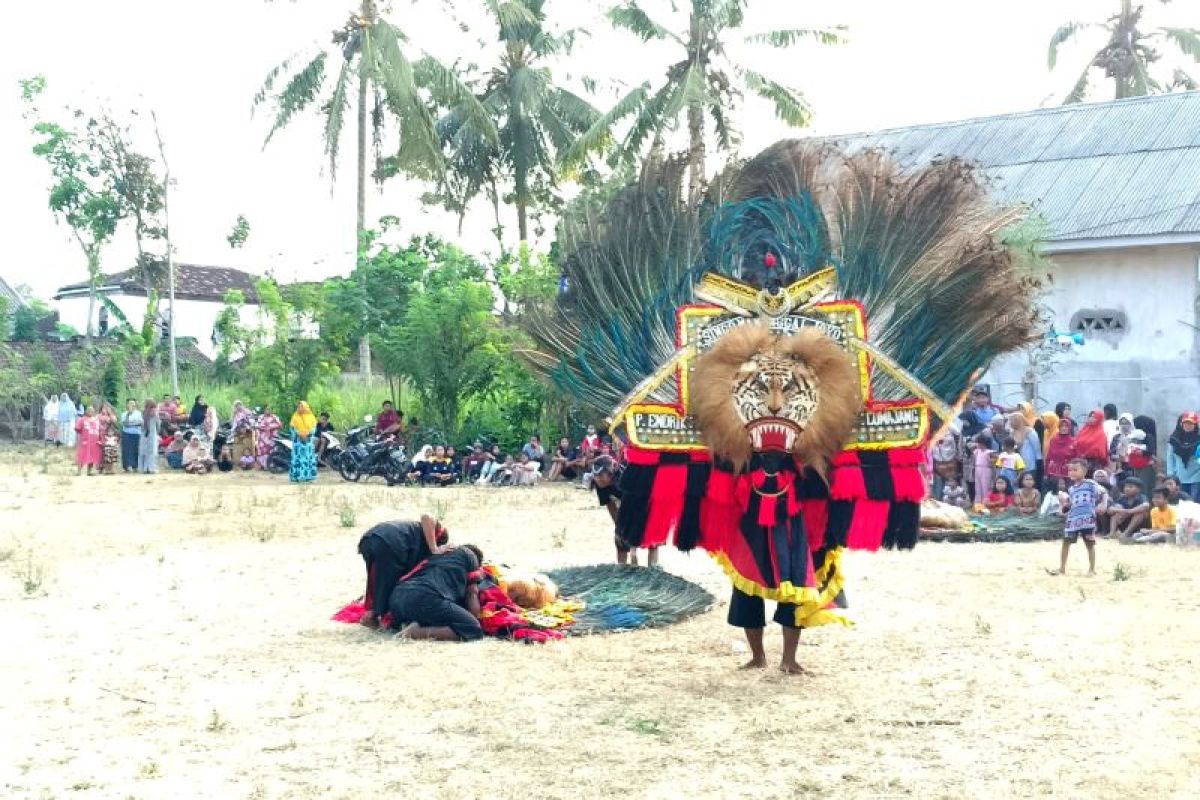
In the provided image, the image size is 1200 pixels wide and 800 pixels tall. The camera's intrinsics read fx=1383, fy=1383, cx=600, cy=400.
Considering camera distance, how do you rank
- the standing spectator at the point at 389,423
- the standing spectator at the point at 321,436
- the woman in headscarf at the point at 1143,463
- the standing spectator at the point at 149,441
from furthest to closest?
the standing spectator at the point at 149,441, the standing spectator at the point at 321,436, the standing spectator at the point at 389,423, the woman in headscarf at the point at 1143,463

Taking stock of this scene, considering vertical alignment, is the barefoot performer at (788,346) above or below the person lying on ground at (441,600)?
above

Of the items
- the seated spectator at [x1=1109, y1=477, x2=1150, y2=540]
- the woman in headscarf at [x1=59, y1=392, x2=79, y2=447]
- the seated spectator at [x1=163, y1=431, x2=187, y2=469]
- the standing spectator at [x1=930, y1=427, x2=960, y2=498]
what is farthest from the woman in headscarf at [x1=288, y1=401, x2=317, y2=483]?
the woman in headscarf at [x1=59, y1=392, x2=79, y2=447]

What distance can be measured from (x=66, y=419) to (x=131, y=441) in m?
8.86

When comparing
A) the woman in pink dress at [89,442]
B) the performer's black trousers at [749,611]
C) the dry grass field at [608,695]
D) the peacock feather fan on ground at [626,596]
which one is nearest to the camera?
the dry grass field at [608,695]

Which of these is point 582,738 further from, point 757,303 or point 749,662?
point 757,303

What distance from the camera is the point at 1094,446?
45.7 feet

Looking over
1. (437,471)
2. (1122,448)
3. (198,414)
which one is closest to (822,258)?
(1122,448)

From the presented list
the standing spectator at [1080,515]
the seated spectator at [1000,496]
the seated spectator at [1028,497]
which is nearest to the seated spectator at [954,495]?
the seated spectator at [1000,496]

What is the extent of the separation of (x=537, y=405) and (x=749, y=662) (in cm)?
1526

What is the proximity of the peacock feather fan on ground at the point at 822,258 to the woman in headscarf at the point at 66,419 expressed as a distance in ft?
86.2

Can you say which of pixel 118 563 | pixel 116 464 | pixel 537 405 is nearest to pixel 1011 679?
pixel 118 563

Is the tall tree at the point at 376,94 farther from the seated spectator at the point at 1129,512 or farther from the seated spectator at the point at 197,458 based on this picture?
the seated spectator at the point at 1129,512

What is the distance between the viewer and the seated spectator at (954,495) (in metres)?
14.6

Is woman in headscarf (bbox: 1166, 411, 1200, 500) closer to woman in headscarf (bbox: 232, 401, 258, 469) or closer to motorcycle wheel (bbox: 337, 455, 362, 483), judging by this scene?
motorcycle wheel (bbox: 337, 455, 362, 483)
